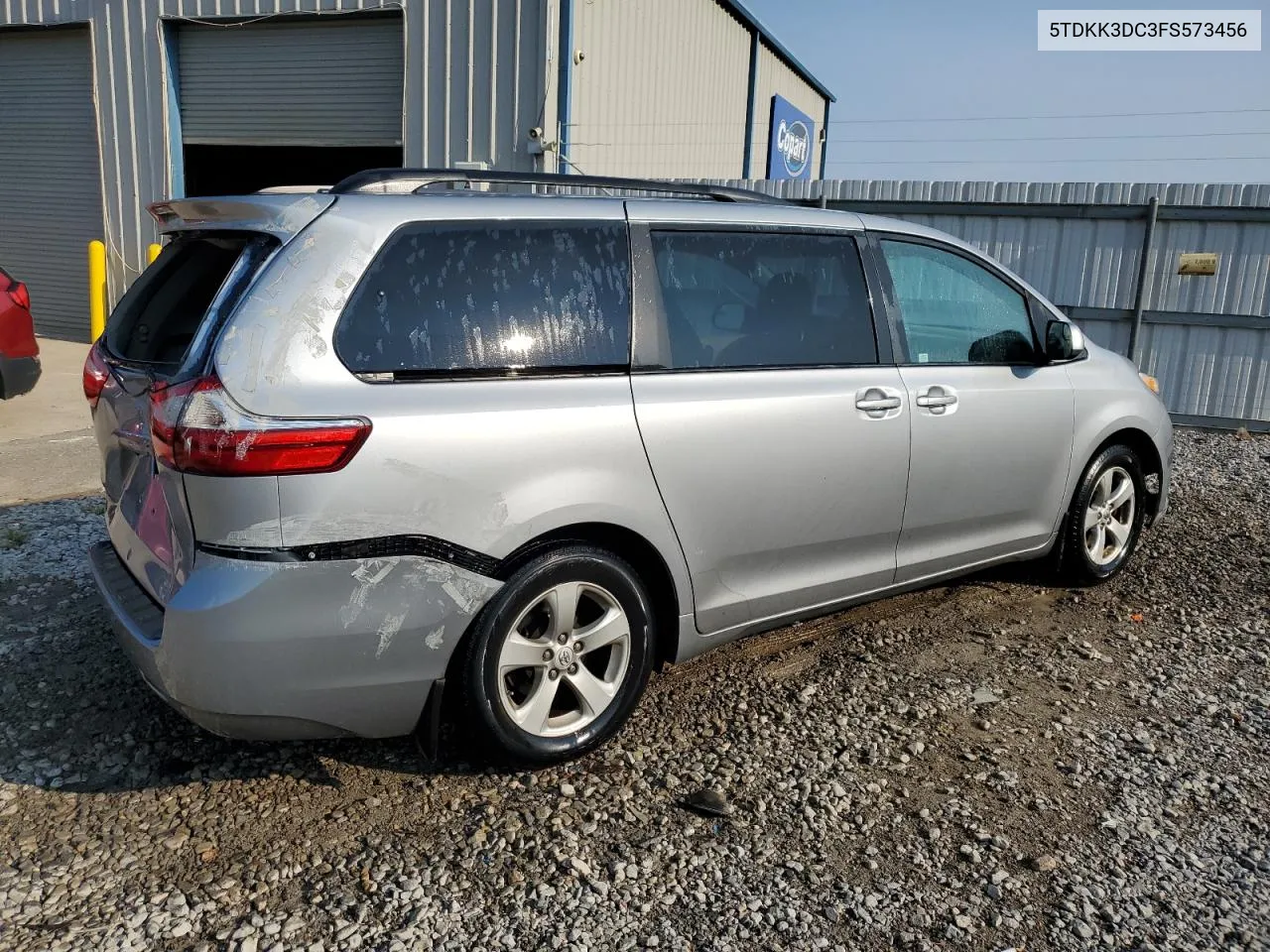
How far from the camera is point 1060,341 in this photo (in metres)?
4.67

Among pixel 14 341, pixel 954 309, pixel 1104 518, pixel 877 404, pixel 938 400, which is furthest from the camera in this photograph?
pixel 14 341

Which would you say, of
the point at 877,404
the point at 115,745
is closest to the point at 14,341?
the point at 115,745

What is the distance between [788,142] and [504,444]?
63.9ft

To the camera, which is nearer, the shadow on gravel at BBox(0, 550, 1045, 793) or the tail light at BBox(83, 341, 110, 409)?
the shadow on gravel at BBox(0, 550, 1045, 793)

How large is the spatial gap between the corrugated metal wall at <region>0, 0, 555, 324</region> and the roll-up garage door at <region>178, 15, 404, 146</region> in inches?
10.9

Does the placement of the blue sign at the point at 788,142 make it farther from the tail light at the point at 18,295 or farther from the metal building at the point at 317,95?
the tail light at the point at 18,295

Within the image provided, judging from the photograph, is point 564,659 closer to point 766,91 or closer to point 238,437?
point 238,437

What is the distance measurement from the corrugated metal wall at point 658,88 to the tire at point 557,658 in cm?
928

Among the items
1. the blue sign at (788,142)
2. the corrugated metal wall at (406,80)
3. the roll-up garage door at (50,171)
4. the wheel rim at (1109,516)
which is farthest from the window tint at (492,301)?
the blue sign at (788,142)

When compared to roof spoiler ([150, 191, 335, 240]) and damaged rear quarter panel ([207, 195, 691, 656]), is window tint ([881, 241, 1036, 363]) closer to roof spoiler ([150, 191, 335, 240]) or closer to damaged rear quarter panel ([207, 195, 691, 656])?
damaged rear quarter panel ([207, 195, 691, 656])

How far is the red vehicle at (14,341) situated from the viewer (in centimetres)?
820

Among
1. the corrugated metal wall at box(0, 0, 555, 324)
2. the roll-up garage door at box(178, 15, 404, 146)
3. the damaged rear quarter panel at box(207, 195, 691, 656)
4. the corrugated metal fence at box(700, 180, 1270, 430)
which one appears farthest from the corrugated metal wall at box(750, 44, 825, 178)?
the damaged rear quarter panel at box(207, 195, 691, 656)

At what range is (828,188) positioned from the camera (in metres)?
11.4

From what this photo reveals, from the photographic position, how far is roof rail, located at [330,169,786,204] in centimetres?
324
